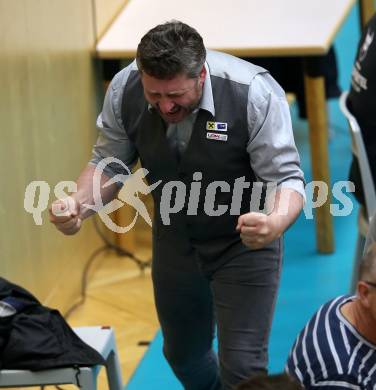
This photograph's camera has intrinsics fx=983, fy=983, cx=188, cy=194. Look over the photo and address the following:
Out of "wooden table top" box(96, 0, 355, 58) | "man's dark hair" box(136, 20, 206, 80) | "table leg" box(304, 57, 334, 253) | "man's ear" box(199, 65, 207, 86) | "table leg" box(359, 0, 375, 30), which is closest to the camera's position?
"man's dark hair" box(136, 20, 206, 80)

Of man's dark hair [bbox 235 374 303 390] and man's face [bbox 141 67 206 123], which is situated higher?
man's face [bbox 141 67 206 123]

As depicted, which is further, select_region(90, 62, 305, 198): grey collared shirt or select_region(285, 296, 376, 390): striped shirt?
select_region(90, 62, 305, 198): grey collared shirt

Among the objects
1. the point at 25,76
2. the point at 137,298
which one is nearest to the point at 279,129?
the point at 25,76

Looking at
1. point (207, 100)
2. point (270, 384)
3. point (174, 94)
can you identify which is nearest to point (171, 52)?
point (174, 94)

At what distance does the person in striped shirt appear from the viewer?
209 centimetres

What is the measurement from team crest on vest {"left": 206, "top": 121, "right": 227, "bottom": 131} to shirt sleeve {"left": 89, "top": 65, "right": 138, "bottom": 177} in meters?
0.28

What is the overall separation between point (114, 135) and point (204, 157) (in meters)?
0.30

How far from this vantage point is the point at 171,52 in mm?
2486

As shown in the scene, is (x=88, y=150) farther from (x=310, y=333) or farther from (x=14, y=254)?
(x=310, y=333)

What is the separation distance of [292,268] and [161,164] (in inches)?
87.4

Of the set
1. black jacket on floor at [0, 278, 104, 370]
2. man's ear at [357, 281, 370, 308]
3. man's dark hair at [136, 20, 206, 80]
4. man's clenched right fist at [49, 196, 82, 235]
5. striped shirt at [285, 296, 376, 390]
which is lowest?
black jacket on floor at [0, 278, 104, 370]

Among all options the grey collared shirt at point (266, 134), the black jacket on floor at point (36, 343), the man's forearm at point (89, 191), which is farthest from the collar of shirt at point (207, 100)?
the black jacket on floor at point (36, 343)

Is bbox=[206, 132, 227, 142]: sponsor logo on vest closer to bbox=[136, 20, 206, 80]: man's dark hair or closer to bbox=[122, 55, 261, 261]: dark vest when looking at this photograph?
bbox=[122, 55, 261, 261]: dark vest

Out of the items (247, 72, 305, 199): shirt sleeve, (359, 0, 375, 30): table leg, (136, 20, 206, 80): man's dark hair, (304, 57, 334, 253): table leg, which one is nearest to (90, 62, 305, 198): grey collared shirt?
(247, 72, 305, 199): shirt sleeve
